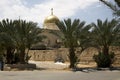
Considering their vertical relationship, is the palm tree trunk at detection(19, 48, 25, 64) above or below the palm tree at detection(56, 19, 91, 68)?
below

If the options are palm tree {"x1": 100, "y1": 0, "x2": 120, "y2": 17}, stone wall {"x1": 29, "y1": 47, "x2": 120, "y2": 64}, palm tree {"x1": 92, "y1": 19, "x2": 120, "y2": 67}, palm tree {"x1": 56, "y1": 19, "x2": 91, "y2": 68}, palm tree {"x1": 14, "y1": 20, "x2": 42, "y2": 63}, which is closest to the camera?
palm tree {"x1": 100, "y1": 0, "x2": 120, "y2": 17}

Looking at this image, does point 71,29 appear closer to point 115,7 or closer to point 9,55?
point 9,55

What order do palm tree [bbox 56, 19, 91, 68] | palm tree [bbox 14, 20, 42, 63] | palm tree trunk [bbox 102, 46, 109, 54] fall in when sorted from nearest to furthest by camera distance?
palm tree [bbox 56, 19, 91, 68], palm tree [bbox 14, 20, 42, 63], palm tree trunk [bbox 102, 46, 109, 54]

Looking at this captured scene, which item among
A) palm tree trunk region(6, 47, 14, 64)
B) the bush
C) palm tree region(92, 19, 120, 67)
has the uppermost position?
palm tree region(92, 19, 120, 67)

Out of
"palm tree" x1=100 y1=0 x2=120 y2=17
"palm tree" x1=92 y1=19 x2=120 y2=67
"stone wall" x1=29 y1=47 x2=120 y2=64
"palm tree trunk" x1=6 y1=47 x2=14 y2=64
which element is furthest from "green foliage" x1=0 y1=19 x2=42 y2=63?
"palm tree" x1=100 y1=0 x2=120 y2=17

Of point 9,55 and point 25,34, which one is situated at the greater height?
point 25,34

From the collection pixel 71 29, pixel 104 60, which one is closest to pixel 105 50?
pixel 104 60

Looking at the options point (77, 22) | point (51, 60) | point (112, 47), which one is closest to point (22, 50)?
point (77, 22)

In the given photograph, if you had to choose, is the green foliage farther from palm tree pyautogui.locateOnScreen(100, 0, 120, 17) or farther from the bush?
palm tree pyautogui.locateOnScreen(100, 0, 120, 17)

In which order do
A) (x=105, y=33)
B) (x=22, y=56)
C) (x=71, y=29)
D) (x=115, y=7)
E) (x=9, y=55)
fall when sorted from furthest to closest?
1. (x=9, y=55)
2. (x=22, y=56)
3. (x=105, y=33)
4. (x=71, y=29)
5. (x=115, y=7)

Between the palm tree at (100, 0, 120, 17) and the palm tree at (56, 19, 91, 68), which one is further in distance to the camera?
the palm tree at (56, 19, 91, 68)

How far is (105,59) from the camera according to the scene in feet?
109

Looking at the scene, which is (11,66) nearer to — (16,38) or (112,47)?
(16,38)

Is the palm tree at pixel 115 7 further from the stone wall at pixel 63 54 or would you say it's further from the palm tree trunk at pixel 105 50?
the stone wall at pixel 63 54
